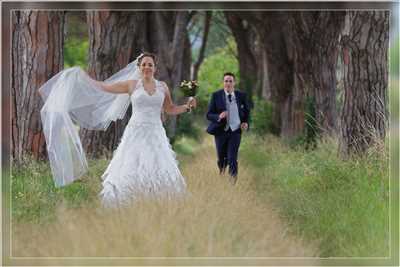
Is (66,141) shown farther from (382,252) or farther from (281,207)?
(382,252)

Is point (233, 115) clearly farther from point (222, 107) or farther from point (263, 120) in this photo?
point (263, 120)

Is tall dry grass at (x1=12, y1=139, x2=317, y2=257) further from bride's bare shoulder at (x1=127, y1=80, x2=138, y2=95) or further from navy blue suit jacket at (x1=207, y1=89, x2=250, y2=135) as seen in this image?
navy blue suit jacket at (x1=207, y1=89, x2=250, y2=135)

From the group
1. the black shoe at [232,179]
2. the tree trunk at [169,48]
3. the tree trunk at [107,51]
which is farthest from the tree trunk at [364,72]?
the tree trunk at [169,48]

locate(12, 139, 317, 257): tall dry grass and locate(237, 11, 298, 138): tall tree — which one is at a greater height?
locate(237, 11, 298, 138): tall tree

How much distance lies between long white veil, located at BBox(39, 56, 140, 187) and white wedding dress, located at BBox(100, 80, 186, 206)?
42 cm

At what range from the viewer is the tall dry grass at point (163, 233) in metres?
6.61

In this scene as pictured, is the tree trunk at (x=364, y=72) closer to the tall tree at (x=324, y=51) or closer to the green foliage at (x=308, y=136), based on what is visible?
the green foliage at (x=308, y=136)

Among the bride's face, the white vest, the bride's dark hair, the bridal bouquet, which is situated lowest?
the white vest

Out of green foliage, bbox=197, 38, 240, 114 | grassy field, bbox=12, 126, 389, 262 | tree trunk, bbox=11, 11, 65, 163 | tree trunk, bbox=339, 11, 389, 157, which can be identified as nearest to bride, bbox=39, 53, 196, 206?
grassy field, bbox=12, 126, 389, 262

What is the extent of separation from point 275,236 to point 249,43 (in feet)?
75.2

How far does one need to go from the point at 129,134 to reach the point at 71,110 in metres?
0.94

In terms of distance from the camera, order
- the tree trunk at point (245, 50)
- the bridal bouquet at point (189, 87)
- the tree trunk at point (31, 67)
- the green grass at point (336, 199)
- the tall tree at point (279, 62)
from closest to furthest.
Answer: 1. the green grass at point (336, 199)
2. the bridal bouquet at point (189, 87)
3. the tree trunk at point (31, 67)
4. the tall tree at point (279, 62)
5. the tree trunk at point (245, 50)

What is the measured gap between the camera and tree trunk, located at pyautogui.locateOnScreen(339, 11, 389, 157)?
39.1 ft

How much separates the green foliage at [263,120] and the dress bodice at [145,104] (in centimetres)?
1328
